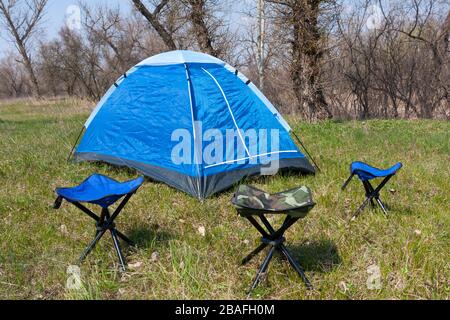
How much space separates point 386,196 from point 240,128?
5.85ft

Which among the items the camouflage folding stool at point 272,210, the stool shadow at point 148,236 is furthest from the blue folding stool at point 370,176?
the stool shadow at point 148,236

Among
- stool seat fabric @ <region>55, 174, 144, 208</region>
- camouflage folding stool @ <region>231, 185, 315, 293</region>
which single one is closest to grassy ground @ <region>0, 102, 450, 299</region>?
camouflage folding stool @ <region>231, 185, 315, 293</region>

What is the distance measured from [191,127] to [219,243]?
1643mm

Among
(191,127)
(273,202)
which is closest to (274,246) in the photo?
(273,202)

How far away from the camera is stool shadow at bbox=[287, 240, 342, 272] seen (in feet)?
9.33

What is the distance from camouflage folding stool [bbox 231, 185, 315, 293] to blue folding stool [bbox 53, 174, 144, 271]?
0.86 m

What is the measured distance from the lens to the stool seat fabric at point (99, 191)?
279 centimetres

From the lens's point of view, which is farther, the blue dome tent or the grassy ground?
the blue dome tent

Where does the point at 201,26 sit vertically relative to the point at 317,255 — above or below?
above

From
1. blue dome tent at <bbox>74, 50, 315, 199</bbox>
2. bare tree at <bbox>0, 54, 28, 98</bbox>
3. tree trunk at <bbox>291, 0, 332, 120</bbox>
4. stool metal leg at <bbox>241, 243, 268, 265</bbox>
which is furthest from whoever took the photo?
bare tree at <bbox>0, 54, 28, 98</bbox>

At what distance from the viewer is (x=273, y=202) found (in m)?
2.81

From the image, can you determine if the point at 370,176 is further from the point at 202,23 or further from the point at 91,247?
the point at 202,23

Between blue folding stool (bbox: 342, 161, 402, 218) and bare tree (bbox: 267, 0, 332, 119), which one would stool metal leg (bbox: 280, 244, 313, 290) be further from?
bare tree (bbox: 267, 0, 332, 119)

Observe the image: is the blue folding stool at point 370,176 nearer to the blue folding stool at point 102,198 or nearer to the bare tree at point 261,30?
the blue folding stool at point 102,198
